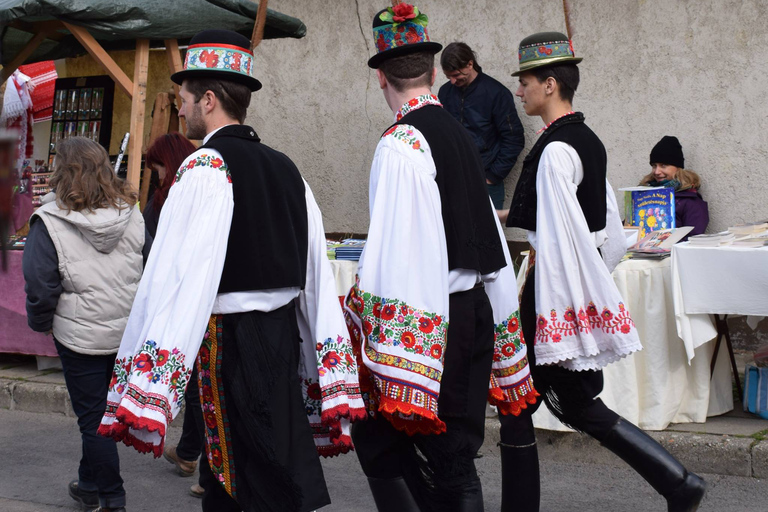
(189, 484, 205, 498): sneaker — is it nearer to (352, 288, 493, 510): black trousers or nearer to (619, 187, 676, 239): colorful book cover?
(352, 288, 493, 510): black trousers

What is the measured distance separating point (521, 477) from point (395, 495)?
0.76 metres

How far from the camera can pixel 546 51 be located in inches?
139

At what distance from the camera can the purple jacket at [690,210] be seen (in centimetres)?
618

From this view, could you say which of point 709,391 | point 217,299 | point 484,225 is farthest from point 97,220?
point 709,391

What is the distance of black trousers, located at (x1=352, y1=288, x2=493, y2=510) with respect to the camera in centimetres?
275

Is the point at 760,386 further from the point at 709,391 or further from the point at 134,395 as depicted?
the point at 134,395

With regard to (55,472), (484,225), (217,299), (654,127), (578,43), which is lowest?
(55,472)

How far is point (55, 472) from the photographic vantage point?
15.7 feet

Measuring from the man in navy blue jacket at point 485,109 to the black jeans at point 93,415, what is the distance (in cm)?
381

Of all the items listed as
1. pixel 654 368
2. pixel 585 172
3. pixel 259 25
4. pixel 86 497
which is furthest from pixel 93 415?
pixel 259 25

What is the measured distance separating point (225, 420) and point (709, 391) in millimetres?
3057

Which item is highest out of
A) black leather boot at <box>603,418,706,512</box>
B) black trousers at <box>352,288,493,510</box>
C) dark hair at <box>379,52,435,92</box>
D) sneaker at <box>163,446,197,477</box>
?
dark hair at <box>379,52,435,92</box>

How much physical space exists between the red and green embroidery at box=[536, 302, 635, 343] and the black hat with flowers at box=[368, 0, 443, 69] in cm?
114

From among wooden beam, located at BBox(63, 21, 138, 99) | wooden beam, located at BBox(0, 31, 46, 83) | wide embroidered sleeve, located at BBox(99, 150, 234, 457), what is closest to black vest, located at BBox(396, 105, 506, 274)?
wide embroidered sleeve, located at BBox(99, 150, 234, 457)
